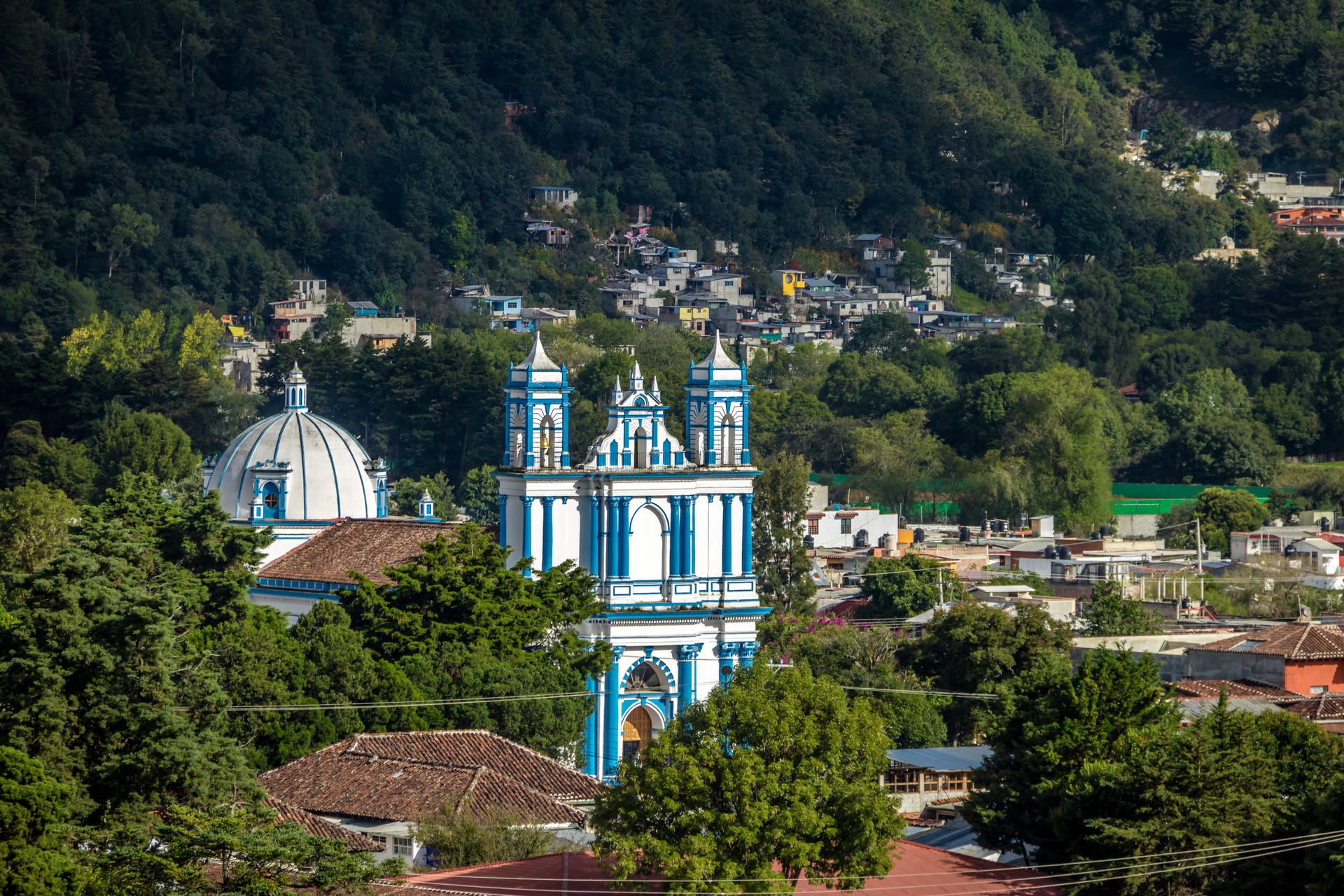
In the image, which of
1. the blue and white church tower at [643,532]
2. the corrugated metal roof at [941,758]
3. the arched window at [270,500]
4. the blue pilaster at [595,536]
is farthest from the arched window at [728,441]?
the arched window at [270,500]

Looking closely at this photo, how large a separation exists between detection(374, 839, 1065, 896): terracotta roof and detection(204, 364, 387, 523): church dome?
22.9m

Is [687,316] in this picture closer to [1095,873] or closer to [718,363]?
[718,363]

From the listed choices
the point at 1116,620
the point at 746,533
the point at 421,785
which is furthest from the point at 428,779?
the point at 1116,620

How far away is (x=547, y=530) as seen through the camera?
52.4 m

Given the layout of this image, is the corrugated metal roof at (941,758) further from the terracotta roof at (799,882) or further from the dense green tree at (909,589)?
the dense green tree at (909,589)

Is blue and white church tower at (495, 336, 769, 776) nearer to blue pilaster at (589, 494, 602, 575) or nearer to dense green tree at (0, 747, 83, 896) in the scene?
blue pilaster at (589, 494, 602, 575)

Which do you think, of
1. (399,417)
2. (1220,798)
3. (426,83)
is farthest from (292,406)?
(426,83)

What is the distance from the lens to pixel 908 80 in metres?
168

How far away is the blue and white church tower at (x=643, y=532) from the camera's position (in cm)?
5178

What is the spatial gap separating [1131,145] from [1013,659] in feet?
413

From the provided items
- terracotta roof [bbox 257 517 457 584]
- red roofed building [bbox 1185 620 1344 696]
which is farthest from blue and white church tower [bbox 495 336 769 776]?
red roofed building [bbox 1185 620 1344 696]

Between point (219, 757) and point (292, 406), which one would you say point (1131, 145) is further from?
point (219, 757)

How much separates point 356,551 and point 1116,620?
676 inches

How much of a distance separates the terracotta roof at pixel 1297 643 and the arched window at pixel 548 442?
13068mm
